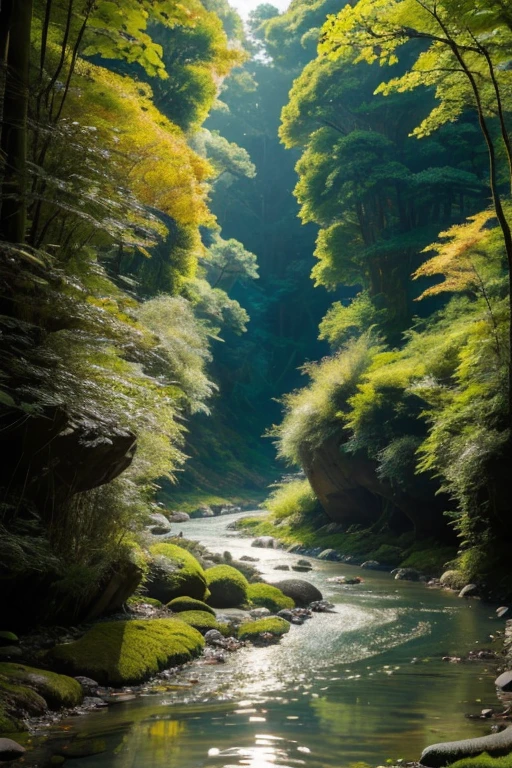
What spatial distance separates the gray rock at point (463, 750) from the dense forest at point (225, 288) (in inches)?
131

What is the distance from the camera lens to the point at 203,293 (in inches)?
1251

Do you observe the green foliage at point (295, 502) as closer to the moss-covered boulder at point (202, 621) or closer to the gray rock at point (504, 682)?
the moss-covered boulder at point (202, 621)

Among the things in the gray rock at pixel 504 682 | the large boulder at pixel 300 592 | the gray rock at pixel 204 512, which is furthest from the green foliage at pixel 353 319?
the gray rock at pixel 504 682

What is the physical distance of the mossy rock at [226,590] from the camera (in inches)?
473

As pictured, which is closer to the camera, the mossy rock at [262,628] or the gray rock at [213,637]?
the gray rock at [213,637]

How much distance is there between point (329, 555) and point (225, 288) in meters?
26.6

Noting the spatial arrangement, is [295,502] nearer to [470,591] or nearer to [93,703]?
[470,591]

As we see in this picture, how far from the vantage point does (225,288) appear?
144 feet

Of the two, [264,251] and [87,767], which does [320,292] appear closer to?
[264,251]

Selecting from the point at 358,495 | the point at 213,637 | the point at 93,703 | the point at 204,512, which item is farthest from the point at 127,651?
the point at 204,512

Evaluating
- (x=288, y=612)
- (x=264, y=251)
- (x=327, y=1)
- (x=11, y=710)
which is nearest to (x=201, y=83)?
(x=327, y=1)

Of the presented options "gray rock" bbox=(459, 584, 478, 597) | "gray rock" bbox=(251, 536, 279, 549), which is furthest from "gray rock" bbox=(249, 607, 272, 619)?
"gray rock" bbox=(251, 536, 279, 549)

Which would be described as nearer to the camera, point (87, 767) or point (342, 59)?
point (87, 767)

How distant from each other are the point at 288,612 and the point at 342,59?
23357 millimetres
